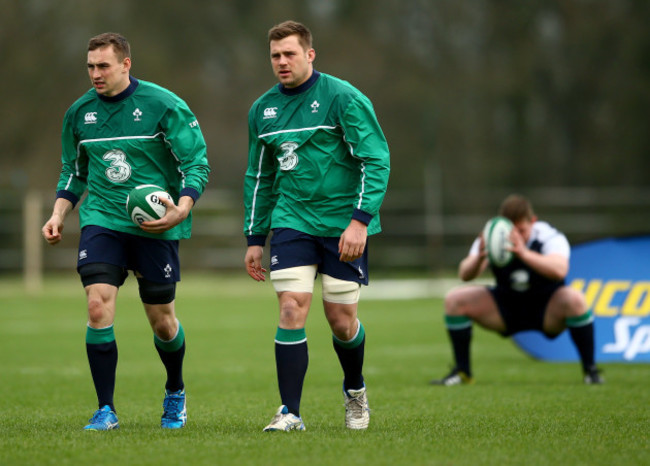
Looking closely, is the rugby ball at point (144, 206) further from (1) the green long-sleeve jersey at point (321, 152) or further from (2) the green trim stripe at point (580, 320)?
(2) the green trim stripe at point (580, 320)

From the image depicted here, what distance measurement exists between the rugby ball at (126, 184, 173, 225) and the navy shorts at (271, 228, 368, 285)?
2.06 feet

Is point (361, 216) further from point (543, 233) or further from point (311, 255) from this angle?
point (543, 233)

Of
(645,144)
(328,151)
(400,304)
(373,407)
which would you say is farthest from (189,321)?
(645,144)

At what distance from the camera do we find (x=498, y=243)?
803cm

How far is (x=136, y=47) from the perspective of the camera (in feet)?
119

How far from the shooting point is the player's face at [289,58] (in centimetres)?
560

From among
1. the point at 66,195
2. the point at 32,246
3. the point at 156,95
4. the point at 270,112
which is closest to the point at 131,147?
the point at 156,95

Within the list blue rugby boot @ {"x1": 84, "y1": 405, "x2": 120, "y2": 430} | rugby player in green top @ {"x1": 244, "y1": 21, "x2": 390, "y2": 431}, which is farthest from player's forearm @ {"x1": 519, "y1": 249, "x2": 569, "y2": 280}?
blue rugby boot @ {"x1": 84, "y1": 405, "x2": 120, "y2": 430}

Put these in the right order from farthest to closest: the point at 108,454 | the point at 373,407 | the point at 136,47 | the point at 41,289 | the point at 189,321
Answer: the point at 136,47 < the point at 41,289 < the point at 189,321 < the point at 373,407 < the point at 108,454

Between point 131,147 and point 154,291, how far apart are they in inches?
31.6

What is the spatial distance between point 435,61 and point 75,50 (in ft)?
38.5

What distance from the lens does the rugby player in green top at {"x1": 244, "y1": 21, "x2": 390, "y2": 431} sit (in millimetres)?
5523

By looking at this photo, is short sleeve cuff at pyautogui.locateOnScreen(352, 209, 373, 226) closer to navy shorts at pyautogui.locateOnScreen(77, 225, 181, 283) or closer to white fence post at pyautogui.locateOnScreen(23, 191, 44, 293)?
navy shorts at pyautogui.locateOnScreen(77, 225, 181, 283)

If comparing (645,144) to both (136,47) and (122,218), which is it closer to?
(136,47)
